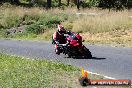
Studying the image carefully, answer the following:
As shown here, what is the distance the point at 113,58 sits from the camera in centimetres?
1908

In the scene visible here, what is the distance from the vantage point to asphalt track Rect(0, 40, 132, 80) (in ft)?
52.3

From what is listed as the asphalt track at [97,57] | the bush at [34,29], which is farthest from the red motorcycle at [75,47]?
the bush at [34,29]

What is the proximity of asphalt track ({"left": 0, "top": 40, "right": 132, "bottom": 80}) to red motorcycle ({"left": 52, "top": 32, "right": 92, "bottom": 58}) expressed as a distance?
36 cm

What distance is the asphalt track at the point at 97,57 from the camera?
15.9m

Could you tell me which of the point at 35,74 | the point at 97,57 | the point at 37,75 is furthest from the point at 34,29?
the point at 37,75

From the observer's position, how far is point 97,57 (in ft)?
65.0

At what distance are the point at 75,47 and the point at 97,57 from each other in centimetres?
114

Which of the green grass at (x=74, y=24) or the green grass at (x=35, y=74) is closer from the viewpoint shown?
the green grass at (x=35, y=74)

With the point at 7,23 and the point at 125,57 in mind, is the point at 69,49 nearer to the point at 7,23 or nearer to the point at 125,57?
the point at 125,57

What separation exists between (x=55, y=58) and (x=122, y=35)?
28.0ft

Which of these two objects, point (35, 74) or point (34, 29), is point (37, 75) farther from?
point (34, 29)

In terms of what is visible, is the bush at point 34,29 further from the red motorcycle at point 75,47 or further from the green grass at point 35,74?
the green grass at point 35,74

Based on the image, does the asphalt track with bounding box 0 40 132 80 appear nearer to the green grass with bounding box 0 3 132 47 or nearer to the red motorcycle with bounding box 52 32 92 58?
the red motorcycle with bounding box 52 32 92 58

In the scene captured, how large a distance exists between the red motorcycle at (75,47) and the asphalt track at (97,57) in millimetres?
365
